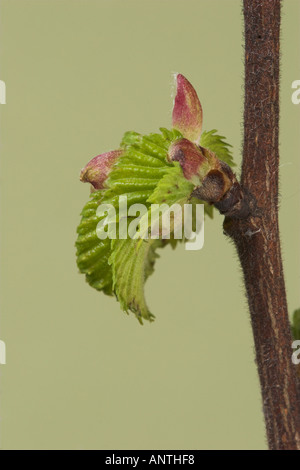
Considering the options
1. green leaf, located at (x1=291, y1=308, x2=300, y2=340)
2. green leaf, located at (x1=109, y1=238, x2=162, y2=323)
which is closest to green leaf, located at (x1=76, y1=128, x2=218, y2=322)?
green leaf, located at (x1=109, y1=238, x2=162, y2=323)

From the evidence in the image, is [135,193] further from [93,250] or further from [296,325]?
[296,325]

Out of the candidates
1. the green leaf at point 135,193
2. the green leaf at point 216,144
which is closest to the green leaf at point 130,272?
the green leaf at point 135,193

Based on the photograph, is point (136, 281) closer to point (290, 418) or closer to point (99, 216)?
point (99, 216)

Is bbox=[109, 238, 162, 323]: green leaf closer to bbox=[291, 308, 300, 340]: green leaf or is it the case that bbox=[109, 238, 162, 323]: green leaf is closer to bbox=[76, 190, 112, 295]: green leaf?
bbox=[76, 190, 112, 295]: green leaf

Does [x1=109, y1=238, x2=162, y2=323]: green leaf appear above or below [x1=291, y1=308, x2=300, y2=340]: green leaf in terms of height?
above

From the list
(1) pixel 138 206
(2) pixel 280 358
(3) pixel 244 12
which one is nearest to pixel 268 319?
(2) pixel 280 358
